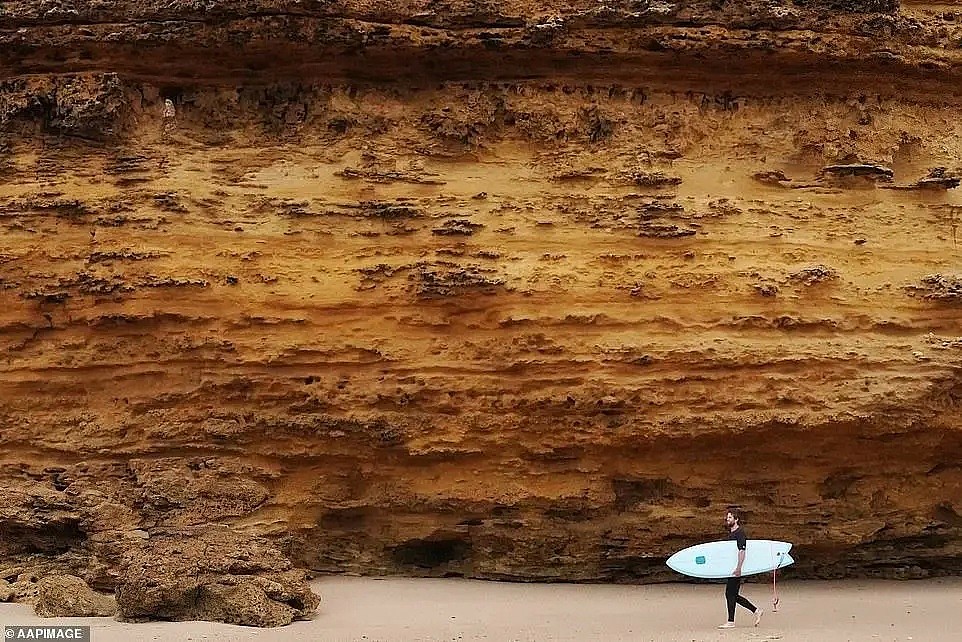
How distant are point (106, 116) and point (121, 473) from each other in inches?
133

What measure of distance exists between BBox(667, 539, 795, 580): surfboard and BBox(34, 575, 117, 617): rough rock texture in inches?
176

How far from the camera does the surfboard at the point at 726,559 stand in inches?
334

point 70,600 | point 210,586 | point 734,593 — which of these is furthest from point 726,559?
point 70,600

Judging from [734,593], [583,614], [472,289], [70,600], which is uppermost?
[472,289]

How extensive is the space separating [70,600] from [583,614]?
13.1ft

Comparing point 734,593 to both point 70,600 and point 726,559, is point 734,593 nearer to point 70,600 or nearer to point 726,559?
point 726,559

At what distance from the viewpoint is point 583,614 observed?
8.84 meters

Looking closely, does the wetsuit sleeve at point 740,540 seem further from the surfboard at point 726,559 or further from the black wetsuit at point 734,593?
the surfboard at point 726,559

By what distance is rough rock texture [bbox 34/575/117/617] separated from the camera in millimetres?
8258

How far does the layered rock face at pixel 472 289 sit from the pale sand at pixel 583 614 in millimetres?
412

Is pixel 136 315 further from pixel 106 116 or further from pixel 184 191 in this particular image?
pixel 106 116

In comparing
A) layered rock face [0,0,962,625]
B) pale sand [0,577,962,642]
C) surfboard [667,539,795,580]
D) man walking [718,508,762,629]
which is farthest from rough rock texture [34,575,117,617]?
man walking [718,508,762,629]

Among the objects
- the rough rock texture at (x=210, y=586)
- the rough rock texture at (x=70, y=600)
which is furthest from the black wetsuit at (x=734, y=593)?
the rough rock texture at (x=70, y=600)

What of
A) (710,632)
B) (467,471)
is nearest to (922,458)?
(710,632)
